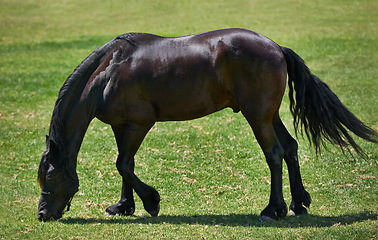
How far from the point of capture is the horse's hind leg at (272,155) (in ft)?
26.7

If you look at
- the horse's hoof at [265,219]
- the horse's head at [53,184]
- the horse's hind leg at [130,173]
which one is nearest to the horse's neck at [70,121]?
the horse's head at [53,184]

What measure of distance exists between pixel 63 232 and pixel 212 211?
2.44m

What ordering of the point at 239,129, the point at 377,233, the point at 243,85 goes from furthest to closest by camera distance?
1. the point at 239,129
2. the point at 243,85
3. the point at 377,233

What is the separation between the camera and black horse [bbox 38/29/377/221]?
8125 millimetres

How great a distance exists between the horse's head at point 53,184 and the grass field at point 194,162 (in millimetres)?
235

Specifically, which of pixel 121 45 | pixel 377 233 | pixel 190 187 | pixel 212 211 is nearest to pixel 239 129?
pixel 190 187

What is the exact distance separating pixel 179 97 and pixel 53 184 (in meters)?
2.14

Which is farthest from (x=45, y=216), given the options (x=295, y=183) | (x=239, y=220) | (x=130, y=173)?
(x=295, y=183)

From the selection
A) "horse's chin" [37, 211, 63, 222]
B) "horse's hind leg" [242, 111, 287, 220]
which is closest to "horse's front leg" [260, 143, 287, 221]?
"horse's hind leg" [242, 111, 287, 220]

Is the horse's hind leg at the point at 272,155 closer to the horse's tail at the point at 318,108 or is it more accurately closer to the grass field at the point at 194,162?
the grass field at the point at 194,162

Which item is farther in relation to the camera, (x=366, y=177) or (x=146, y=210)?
(x=366, y=177)

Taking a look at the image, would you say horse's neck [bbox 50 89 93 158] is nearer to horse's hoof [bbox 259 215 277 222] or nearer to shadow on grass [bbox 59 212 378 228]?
shadow on grass [bbox 59 212 378 228]

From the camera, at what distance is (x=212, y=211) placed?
29.8ft

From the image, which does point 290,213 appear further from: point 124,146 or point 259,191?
point 124,146
